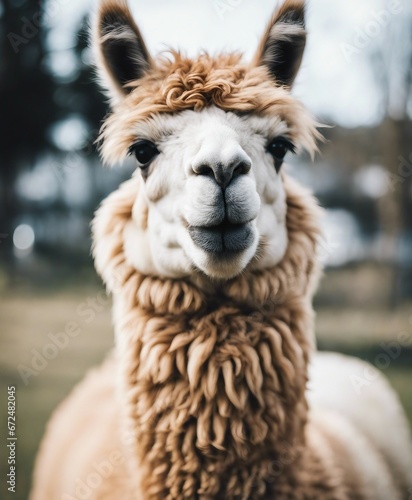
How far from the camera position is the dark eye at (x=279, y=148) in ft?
5.24

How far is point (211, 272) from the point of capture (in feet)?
4.70

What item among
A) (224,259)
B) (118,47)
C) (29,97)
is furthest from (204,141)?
(29,97)

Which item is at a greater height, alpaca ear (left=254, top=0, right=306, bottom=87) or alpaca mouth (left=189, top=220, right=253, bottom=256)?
alpaca ear (left=254, top=0, right=306, bottom=87)

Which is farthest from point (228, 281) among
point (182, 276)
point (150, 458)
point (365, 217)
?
point (365, 217)

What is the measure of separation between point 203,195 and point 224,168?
0.31ft

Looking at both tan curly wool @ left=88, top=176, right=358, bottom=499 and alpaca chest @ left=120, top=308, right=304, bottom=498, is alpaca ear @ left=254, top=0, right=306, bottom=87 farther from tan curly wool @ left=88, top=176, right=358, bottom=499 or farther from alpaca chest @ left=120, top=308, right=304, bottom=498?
alpaca chest @ left=120, top=308, right=304, bottom=498

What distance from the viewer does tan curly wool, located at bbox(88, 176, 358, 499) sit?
1438 millimetres

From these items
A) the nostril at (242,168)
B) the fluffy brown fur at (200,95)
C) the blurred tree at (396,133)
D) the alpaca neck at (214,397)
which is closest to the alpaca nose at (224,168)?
the nostril at (242,168)

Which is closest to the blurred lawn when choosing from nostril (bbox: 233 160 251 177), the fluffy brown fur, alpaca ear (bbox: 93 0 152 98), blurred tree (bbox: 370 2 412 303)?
blurred tree (bbox: 370 2 412 303)

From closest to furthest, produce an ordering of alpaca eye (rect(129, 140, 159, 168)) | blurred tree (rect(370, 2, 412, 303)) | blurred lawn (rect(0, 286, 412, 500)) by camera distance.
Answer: alpaca eye (rect(129, 140, 159, 168)) < blurred lawn (rect(0, 286, 412, 500)) < blurred tree (rect(370, 2, 412, 303))

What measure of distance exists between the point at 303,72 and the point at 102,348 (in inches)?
74.7

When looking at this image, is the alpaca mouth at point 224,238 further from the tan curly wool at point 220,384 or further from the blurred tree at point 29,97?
the blurred tree at point 29,97

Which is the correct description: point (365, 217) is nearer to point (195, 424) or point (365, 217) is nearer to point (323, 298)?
point (323, 298)

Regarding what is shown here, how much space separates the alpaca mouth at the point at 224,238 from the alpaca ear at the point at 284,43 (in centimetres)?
61
